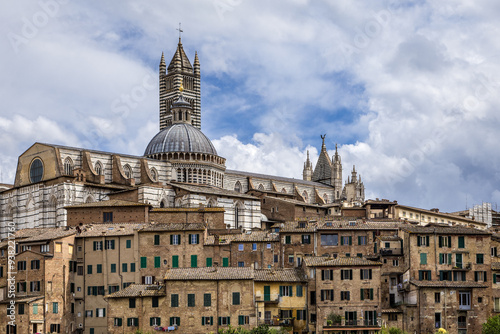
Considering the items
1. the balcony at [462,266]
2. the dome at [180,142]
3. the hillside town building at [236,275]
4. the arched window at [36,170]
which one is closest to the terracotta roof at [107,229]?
the hillside town building at [236,275]

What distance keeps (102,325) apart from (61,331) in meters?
2.63

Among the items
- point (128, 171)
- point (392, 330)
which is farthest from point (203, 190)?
point (392, 330)

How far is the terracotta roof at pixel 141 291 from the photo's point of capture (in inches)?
2128

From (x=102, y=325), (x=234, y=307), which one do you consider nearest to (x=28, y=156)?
(x=102, y=325)

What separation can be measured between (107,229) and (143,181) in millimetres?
28842

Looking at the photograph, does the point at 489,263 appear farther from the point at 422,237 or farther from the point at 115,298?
the point at 115,298

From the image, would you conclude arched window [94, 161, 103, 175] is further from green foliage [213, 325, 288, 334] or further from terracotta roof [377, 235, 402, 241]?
green foliage [213, 325, 288, 334]

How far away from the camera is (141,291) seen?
180ft

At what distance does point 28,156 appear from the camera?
3504 inches

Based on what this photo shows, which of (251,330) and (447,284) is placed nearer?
(251,330)

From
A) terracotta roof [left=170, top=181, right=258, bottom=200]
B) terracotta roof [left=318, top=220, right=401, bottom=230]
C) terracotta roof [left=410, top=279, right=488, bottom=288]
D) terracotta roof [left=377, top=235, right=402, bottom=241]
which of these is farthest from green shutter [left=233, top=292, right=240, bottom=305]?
terracotta roof [left=170, top=181, right=258, bottom=200]

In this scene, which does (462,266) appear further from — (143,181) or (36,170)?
(36,170)

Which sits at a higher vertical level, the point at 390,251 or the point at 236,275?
the point at 390,251

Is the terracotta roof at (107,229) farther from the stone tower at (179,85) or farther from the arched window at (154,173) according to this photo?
the stone tower at (179,85)
